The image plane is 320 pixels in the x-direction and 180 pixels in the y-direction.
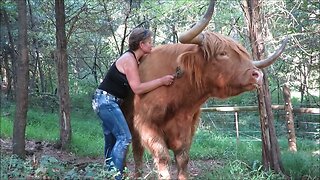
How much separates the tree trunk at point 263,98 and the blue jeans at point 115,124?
10.2 feet

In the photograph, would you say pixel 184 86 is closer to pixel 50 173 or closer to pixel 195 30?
pixel 195 30

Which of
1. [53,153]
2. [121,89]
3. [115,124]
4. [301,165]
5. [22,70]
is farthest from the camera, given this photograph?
[53,153]

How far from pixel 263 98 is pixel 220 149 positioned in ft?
12.4

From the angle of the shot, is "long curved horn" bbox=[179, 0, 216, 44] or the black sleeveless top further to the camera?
the black sleeveless top

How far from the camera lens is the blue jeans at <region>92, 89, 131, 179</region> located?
5031mm

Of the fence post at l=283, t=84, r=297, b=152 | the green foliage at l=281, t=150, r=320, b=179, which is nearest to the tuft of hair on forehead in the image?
A: the green foliage at l=281, t=150, r=320, b=179

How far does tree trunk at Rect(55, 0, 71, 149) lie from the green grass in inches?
14.0

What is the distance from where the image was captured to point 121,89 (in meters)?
5.41

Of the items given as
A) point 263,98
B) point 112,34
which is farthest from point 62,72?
point 112,34

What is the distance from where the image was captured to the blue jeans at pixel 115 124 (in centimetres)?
503

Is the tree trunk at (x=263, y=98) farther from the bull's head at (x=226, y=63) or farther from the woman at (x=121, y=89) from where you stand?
the woman at (x=121, y=89)

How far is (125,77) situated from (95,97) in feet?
1.45

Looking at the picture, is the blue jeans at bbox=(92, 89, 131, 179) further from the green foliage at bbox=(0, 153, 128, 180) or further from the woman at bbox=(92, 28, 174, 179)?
the green foliage at bbox=(0, 153, 128, 180)

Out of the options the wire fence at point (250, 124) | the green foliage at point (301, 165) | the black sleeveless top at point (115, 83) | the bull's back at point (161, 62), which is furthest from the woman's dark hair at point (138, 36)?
the wire fence at point (250, 124)
